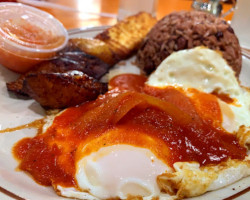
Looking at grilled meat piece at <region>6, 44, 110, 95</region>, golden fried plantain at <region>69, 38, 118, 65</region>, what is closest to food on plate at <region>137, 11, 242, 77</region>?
golden fried plantain at <region>69, 38, 118, 65</region>

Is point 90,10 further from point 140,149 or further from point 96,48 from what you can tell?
point 140,149

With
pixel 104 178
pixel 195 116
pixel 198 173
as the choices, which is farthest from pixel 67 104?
pixel 198 173

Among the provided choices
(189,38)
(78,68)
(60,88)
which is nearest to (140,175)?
(60,88)

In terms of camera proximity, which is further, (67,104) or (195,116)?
(67,104)

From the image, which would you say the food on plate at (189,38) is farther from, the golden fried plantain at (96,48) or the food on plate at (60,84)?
the food on plate at (60,84)

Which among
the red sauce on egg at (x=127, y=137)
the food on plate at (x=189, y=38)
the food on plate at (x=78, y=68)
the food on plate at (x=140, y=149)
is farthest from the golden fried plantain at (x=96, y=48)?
the red sauce on egg at (x=127, y=137)

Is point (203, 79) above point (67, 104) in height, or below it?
above

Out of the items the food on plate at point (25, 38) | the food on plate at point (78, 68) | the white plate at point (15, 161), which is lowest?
the white plate at point (15, 161)

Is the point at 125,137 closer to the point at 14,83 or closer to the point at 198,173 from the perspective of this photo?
the point at 198,173
